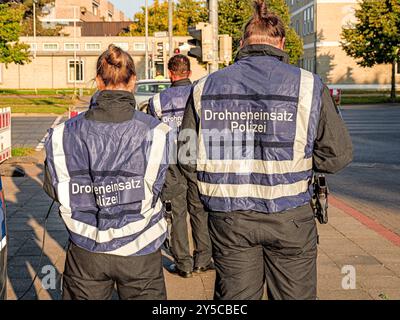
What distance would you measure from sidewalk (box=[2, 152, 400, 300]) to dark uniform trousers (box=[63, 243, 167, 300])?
2048 millimetres

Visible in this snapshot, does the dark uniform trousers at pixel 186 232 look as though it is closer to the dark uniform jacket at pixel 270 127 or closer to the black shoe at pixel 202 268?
the black shoe at pixel 202 268

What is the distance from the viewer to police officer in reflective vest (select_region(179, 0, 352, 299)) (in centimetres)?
364

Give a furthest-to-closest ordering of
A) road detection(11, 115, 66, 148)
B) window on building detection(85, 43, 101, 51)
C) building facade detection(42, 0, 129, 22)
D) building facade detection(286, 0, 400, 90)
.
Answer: building facade detection(42, 0, 129, 22)
window on building detection(85, 43, 101, 51)
building facade detection(286, 0, 400, 90)
road detection(11, 115, 66, 148)

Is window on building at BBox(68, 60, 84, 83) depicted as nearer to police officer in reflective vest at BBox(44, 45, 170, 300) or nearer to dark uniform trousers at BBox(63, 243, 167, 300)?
police officer in reflective vest at BBox(44, 45, 170, 300)

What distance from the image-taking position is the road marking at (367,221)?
26.2ft

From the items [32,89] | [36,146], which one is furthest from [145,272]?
[32,89]

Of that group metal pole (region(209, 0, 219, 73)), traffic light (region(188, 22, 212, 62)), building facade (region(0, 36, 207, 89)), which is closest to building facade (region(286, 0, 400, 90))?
building facade (region(0, 36, 207, 89))

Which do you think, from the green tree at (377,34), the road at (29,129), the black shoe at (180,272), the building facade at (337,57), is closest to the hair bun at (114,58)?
the black shoe at (180,272)

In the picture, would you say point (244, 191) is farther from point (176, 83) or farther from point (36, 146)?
point (36, 146)

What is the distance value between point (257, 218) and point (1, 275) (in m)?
1.31

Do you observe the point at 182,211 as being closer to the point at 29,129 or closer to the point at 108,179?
the point at 108,179

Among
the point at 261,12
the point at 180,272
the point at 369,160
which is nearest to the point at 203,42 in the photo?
the point at 369,160

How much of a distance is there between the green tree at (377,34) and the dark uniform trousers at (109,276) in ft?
132

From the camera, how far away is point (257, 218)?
3.63 m
